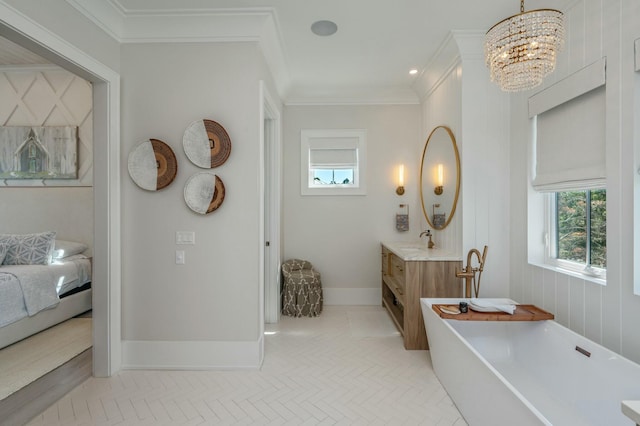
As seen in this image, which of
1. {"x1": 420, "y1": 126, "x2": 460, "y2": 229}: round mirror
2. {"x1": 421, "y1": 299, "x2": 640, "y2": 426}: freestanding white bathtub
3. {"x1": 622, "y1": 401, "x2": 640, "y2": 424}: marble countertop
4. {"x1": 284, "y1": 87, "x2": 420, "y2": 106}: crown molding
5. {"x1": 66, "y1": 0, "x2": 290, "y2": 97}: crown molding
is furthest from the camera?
{"x1": 284, "y1": 87, "x2": 420, "y2": 106}: crown molding

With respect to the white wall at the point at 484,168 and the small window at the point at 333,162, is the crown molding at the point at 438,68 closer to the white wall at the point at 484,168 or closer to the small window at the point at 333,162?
the white wall at the point at 484,168

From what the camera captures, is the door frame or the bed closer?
the door frame

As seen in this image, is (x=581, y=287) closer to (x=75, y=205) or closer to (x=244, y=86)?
(x=244, y=86)

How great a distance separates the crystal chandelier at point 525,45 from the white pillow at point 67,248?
456 cm

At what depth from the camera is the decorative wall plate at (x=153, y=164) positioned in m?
2.56

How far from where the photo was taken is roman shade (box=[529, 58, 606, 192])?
1.98 metres

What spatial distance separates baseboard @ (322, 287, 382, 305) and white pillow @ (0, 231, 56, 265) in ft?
10.8

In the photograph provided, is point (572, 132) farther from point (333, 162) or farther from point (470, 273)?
point (333, 162)

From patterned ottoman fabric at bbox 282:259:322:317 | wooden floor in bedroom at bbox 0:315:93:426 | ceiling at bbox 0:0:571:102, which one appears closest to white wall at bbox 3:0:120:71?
ceiling at bbox 0:0:571:102

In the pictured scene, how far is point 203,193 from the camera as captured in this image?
2.55 meters

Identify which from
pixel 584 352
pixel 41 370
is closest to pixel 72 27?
pixel 41 370

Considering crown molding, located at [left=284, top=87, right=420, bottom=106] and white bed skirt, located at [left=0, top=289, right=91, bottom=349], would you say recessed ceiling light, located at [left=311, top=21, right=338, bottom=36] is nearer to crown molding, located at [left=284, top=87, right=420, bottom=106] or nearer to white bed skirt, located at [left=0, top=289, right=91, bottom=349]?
crown molding, located at [left=284, top=87, right=420, bottom=106]

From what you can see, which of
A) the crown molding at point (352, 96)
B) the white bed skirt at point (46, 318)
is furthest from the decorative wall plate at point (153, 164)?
the crown molding at point (352, 96)

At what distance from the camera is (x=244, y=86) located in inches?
102
